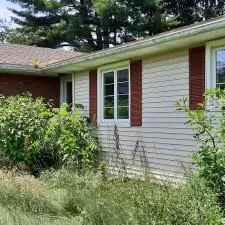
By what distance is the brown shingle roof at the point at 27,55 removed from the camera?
48.6ft

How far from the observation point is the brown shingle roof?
14.8m

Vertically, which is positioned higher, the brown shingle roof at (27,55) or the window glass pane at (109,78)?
the brown shingle roof at (27,55)

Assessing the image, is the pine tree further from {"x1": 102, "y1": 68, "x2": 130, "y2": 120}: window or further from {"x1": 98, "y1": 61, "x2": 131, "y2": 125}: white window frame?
{"x1": 102, "y1": 68, "x2": 130, "y2": 120}: window

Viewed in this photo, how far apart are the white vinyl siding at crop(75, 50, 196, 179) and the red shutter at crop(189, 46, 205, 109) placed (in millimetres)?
159

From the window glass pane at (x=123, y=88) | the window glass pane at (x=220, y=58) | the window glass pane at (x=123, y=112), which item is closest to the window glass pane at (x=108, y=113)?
the window glass pane at (x=123, y=112)

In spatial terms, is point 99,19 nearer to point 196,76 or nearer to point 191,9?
point 191,9

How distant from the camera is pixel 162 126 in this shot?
10312mm

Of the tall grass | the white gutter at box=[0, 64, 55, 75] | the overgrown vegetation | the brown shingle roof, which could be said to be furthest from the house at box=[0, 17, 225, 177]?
the tall grass

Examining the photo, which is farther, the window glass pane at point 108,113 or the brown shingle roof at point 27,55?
the brown shingle roof at point 27,55

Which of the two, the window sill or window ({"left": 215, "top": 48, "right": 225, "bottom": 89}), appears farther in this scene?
the window sill

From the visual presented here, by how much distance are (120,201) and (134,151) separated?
500 cm

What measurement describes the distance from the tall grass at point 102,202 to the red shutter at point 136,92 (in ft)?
9.96

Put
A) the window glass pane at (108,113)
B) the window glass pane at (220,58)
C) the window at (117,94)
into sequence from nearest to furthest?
the window glass pane at (220,58)
the window at (117,94)
the window glass pane at (108,113)

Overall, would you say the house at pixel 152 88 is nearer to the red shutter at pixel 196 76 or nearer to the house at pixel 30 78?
the red shutter at pixel 196 76
